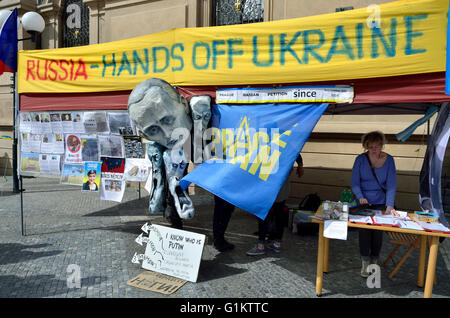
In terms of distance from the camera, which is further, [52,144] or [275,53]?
[52,144]

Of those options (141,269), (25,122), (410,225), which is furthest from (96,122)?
(410,225)

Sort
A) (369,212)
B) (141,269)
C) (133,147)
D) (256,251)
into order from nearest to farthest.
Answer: (369,212)
(141,269)
(256,251)
(133,147)

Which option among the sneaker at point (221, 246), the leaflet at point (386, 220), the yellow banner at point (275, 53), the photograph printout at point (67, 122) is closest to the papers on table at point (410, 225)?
the leaflet at point (386, 220)

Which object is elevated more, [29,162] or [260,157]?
→ [260,157]

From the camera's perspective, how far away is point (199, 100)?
373 centimetres

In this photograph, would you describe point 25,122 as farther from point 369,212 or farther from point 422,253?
point 422,253

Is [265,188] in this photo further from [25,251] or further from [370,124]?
[370,124]

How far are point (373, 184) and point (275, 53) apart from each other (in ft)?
5.72

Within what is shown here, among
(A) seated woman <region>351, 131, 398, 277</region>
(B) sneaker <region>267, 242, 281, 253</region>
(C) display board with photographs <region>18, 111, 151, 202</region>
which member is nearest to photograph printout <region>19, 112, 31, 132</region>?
(C) display board with photographs <region>18, 111, 151, 202</region>

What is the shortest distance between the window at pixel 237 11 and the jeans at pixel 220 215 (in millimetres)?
5747

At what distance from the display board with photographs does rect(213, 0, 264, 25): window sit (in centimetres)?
535

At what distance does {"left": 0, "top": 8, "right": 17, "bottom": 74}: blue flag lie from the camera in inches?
186

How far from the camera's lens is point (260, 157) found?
330cm

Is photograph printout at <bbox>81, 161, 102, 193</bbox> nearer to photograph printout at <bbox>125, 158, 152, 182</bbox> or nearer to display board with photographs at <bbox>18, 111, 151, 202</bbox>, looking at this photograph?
display board with photographs at <bbox>18, 111, 151, 202</bbox>
